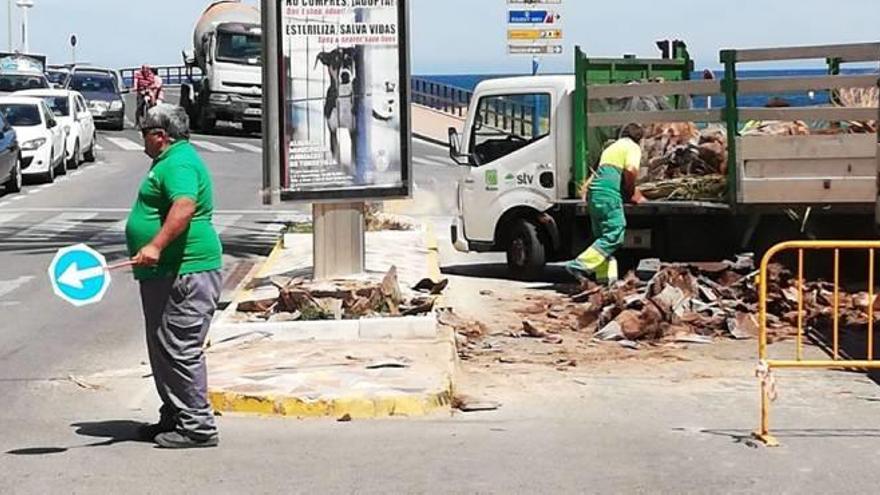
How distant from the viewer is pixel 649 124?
14656 mm

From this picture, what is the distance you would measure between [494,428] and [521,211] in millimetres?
7553

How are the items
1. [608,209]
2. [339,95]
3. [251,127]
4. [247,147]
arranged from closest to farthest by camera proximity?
[339,95] → [608,209] → [247,147] → [251,127]

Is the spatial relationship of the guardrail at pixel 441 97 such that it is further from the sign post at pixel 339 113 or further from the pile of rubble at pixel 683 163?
the sign post at pixel 339 113

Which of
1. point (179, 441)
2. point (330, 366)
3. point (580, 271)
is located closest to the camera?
point (179, 441)

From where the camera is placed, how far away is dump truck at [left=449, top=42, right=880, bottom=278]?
1355 cm

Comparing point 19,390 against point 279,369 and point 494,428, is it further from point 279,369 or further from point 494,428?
point 494,428

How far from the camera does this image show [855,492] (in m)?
6.89

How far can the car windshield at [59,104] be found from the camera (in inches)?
1220

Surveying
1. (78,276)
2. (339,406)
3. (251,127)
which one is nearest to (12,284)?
(339,406)

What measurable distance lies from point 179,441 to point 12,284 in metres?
7.78

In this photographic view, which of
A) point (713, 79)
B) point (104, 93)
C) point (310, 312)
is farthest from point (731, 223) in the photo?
point (104, 93)

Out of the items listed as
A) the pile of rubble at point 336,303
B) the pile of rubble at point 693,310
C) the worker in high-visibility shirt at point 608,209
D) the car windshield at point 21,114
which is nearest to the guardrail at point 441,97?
the car windshield at point 21,114

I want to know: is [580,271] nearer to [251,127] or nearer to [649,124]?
[649,124]

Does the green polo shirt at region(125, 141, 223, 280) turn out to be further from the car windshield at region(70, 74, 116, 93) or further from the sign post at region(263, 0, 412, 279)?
the car windshield at region(70, 74, 116, 93)
